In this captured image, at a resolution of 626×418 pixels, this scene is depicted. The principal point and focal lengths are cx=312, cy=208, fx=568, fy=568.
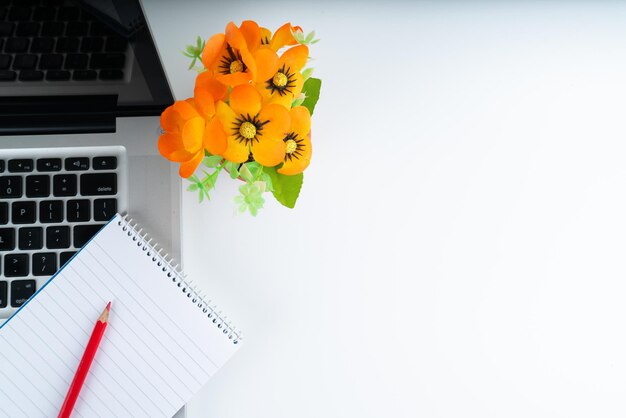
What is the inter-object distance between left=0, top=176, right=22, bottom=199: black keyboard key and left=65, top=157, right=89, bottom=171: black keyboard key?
1.9 inches

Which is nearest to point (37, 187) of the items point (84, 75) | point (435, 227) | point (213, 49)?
point (84, 75)

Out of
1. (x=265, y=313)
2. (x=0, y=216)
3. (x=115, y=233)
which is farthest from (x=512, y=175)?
(x=0, y=216)

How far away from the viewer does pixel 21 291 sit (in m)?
0.54

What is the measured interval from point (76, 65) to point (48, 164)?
0.12 m

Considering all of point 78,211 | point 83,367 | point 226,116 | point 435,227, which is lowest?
point 83,367

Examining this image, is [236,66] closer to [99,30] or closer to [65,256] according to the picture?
[99,30]

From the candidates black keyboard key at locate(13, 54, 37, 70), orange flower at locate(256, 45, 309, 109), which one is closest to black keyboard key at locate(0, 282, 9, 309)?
black keyboard key at locate(13, 54, 37, 70)

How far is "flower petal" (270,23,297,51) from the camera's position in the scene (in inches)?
18.5

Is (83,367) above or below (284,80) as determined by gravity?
below

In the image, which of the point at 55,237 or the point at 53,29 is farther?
the point at 55,237

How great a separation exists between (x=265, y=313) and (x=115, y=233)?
165mm

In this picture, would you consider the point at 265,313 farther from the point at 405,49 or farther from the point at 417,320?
the point at 405,49

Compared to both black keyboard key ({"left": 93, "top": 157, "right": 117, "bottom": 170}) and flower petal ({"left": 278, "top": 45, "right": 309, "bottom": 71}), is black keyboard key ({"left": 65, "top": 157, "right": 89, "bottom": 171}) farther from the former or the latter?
flower petal ({"left": 278, "top": 45, "right": 309, "bottom": 71})

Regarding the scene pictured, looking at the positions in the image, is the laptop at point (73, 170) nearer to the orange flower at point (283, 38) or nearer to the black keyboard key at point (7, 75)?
the black keyboard key at point (7, 75)
